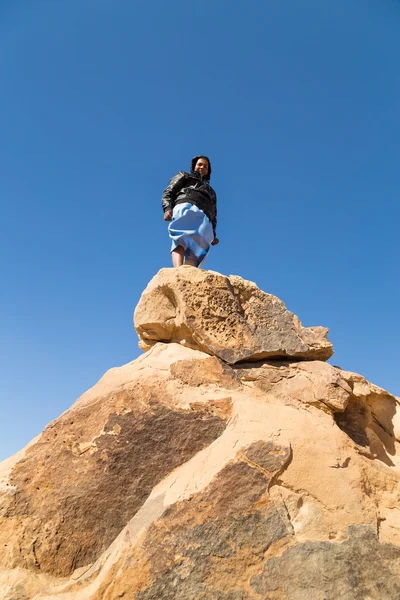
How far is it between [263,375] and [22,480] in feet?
6.61

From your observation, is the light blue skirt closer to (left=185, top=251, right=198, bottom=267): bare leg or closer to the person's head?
(left=185, top=251, right=198, bottom=267): bare leg

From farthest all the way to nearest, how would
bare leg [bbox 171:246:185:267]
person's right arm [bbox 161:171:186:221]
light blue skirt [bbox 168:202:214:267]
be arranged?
person's right arm [bbox 161:171:186:221] < light blue skirt [bbox 168:202:214:267] < bare leg [bbox 171:246:185:267]

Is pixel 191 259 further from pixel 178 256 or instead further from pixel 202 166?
pixel 202 166

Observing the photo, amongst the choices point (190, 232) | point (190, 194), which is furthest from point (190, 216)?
point (190, 194)

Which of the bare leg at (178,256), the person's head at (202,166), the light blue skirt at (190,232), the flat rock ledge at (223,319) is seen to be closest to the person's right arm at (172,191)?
the light blue skirt at (190,232)

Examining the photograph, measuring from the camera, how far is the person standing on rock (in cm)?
498

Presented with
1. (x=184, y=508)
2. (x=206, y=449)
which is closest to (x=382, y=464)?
(x=206, y=449)

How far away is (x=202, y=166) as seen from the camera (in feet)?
18.9

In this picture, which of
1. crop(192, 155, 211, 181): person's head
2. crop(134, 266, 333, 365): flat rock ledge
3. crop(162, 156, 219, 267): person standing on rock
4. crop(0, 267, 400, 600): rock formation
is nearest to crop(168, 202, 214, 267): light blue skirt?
crop(162, 156, 219, 267): person standing on rock

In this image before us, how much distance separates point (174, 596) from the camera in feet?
7.59

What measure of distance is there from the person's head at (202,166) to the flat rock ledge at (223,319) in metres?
2.20

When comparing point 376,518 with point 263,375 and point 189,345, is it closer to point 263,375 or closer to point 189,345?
point 263,375

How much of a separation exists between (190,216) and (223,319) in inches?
69.8

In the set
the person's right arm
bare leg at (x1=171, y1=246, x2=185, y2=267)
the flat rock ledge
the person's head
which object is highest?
the person's head
